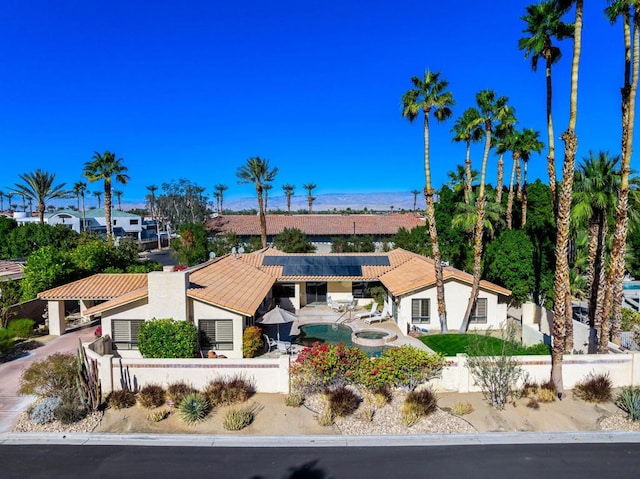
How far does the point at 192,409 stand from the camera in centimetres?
1416

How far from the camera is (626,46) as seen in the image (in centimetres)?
1675

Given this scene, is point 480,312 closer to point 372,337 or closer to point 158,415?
point 372,337

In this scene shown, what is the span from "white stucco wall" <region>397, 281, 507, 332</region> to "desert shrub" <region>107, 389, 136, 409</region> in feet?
49.5

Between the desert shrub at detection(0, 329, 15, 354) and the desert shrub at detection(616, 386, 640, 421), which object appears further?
the desert shrub at detection(0, 329, 15, 354)

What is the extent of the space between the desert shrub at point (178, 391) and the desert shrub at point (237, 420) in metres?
1.84

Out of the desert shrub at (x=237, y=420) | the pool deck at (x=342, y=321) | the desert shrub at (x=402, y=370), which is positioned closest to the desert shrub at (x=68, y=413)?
the desert shrub at (x=237, y=420)

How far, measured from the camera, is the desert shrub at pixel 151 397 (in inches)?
586

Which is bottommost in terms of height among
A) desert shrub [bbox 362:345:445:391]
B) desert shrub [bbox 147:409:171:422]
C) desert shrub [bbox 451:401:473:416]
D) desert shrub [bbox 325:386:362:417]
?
desert shrub [bbox 451:401:473:416]

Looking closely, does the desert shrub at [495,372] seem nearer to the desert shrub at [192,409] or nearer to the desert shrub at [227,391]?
the desert shrub at [227,391]

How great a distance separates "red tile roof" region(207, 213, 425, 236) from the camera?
64.6 metres

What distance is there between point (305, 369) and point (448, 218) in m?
26.2

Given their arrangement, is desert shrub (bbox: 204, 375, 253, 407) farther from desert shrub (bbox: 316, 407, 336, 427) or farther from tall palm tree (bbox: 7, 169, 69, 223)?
tall palm tree (bbox: 7, 169, 69, 223)

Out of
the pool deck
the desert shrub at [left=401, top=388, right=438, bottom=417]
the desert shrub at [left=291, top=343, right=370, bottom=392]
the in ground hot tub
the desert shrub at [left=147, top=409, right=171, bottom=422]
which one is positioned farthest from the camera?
the pool deck

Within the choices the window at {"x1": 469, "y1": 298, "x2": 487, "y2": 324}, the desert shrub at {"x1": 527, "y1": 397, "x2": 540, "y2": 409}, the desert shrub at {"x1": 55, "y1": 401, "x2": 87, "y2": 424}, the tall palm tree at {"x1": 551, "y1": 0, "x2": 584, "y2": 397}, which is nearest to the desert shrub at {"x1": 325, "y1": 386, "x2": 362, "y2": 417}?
the desert shrub at {"x1": 527, "y1": 397, "x2": 540, "y2": 409}
